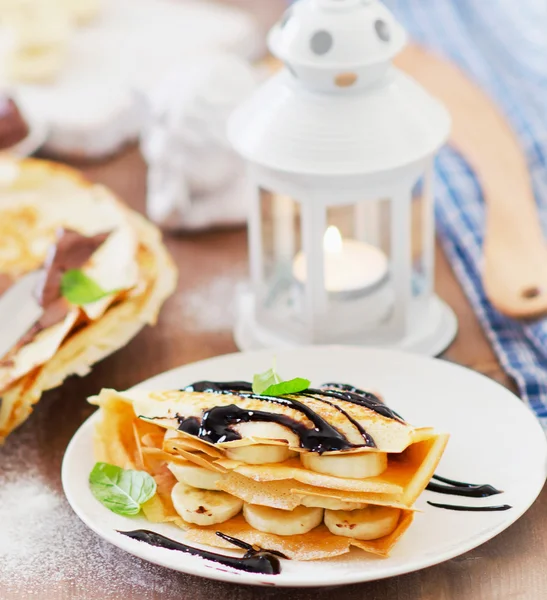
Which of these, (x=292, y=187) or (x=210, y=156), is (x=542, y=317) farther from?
(x=210, y=156)

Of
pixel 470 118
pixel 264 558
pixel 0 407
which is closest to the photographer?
pixel 264 558

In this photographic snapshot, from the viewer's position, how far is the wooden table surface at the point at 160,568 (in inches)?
34.0

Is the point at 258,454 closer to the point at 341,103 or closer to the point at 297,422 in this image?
A: the point at 297,422

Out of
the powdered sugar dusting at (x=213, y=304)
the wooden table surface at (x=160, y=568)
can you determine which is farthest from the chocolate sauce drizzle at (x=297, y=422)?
the powdered sugar dusting at (x=213, y=304)

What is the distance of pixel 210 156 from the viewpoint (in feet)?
4.82

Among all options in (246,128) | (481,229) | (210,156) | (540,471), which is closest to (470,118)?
(481,229)

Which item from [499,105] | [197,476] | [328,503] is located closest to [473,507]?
[328,503]

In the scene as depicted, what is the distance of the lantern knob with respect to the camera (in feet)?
3.45

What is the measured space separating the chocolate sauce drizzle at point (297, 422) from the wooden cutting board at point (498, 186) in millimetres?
392

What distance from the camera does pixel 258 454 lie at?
844 mm

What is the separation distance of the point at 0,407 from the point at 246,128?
0.41 m

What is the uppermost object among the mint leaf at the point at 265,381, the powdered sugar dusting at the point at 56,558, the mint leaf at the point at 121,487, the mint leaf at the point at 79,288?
the mint leaf at the point at 265,381

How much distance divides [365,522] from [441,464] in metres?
0.15

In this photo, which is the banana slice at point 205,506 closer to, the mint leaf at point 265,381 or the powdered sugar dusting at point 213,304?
the mint leaf at point 265,381
